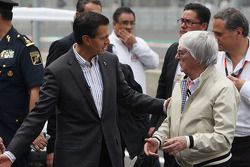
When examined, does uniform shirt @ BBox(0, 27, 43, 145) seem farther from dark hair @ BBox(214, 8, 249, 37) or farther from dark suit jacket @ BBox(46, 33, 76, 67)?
dark hair @ BBox(214, 8, 249, 37)

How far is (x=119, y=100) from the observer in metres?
4.86

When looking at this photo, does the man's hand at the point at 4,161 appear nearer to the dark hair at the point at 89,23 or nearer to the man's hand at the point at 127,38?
the dark hair at the point at 89,23

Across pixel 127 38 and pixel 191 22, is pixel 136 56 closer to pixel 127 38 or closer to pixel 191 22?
pixel 127 38

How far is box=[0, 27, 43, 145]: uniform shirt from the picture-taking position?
16.0ft

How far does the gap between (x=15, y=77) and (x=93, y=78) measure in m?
0.73

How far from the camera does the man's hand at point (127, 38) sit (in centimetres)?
625

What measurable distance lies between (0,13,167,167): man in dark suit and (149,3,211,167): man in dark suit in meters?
0.93

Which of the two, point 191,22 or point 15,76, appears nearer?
point 15,76

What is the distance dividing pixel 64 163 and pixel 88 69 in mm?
635

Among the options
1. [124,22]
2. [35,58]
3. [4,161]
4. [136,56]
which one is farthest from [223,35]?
[124,22]

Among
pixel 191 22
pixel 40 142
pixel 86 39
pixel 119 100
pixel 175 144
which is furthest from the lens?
pixel 191 22

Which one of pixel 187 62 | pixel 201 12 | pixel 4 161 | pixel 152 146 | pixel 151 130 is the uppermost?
pixel 201 12

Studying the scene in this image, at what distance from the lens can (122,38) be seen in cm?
630

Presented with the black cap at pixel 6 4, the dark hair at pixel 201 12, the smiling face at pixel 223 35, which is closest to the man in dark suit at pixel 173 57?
the dark hair at pixel 201 12
